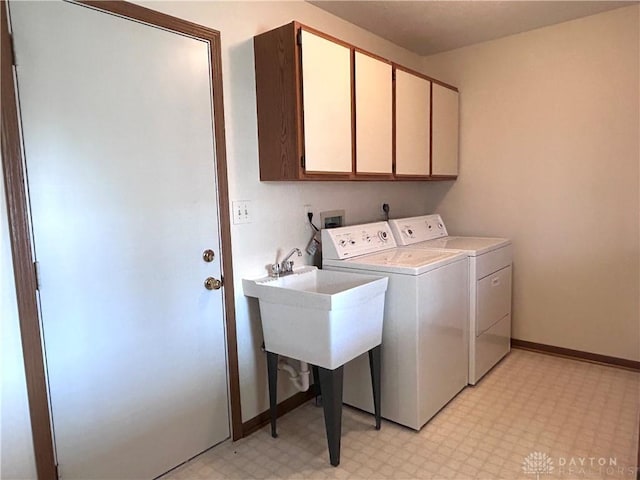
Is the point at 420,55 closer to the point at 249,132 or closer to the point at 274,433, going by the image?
the point at 249,132

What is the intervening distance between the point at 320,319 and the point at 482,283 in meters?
1.28

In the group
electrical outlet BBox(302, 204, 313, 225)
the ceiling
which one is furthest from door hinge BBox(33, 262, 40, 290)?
the ceiling

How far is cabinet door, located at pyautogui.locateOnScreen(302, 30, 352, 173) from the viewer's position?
2.07 m

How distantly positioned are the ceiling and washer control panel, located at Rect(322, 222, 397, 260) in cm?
129

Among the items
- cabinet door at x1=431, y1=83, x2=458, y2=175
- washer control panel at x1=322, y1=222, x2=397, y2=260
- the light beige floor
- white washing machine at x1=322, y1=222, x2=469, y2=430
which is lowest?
the light beige floor

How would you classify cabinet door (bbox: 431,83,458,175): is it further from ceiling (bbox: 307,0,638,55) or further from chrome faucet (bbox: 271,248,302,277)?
chrome faucet (bbox: 271,248,302,277)

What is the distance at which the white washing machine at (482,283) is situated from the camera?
265cm

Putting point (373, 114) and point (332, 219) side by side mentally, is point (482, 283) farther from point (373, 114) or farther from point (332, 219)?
point (373, 114)

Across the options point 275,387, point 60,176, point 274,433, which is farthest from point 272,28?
point 274,433

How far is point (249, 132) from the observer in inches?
86.0

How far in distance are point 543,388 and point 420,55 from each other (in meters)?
2.62

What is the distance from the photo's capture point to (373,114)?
2.49 m

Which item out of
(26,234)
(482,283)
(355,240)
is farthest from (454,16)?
(26,234)

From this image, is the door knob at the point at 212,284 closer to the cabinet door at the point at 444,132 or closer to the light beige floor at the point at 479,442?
the light beige floor at the point at 479,442
